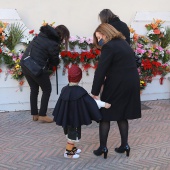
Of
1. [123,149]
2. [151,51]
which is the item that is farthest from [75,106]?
[151,51]

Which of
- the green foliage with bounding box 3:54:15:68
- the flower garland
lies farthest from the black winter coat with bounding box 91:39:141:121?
the flower garland

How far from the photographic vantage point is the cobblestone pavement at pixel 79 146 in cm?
415

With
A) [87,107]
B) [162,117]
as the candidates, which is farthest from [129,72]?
[162,117]

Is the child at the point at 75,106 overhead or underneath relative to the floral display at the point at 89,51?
underneath

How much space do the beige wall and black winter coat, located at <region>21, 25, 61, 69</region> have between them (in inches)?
47.7

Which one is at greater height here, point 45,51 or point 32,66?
point 45,51

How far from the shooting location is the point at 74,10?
650cm

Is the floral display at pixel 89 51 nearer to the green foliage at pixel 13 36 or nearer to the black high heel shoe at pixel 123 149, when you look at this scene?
the green foliage at pixel 13 36

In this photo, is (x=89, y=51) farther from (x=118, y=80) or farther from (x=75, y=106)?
(x=75, y=106)

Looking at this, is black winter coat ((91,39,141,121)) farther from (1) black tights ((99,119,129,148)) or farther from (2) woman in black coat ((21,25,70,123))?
(2) woman in black coat ((21,25,70,123))

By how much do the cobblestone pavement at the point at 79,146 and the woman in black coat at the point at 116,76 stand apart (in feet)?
1.81

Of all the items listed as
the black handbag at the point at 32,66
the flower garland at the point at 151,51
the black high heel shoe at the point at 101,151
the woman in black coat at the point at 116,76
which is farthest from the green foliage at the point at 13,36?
the black high heel shoe at the point at 101,151

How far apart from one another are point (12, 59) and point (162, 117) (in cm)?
Answer: 278

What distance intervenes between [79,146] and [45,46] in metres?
1.56
